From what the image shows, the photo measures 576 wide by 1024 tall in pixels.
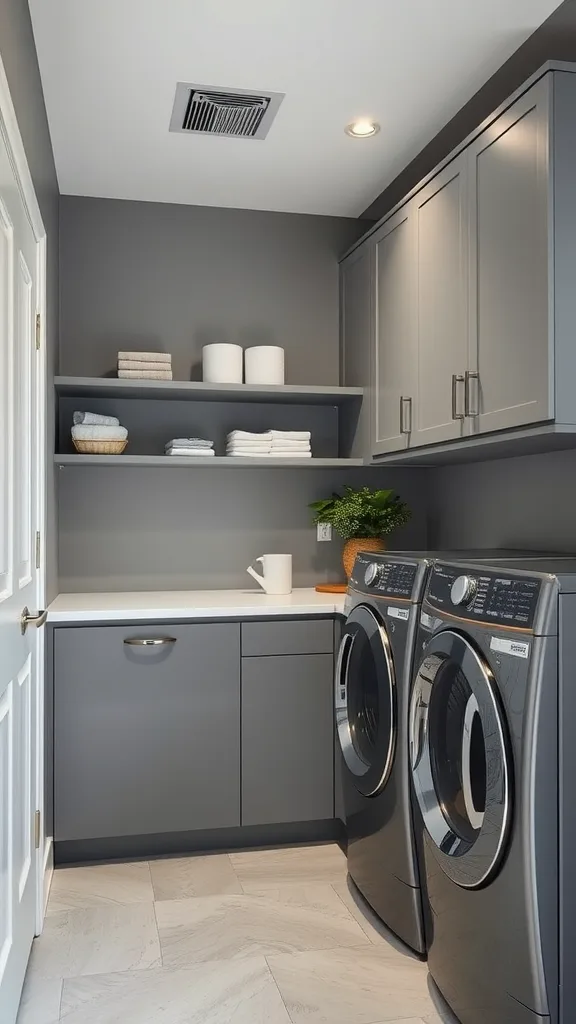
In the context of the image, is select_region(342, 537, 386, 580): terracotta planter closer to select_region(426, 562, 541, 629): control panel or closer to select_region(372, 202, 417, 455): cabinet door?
select_region(372, 202, 417, 455): cabinet door

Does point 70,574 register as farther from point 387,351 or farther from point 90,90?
point 90,90

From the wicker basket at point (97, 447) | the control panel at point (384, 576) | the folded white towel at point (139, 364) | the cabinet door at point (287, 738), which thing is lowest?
the cabinet door at point (287, 738)

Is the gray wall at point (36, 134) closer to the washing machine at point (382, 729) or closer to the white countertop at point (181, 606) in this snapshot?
the white countertop at point (181, 606)

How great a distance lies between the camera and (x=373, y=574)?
2475 mm

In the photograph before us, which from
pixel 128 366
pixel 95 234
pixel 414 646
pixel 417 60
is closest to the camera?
pixel 414 646

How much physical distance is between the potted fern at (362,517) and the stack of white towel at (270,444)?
240mm

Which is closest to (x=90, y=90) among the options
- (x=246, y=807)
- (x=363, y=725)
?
(x=363, y=725)

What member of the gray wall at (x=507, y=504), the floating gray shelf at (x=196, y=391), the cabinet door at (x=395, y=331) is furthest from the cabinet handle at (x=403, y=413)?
the floating gray shelf at (x=196, y=391)

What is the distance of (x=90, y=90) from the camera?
2570 mm

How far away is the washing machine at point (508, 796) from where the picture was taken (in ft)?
5.29

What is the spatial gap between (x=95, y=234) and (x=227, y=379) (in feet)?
2.78

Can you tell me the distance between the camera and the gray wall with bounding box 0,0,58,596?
183cm

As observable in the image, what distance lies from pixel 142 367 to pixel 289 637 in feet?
3.89

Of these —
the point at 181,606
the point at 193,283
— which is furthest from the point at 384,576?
the point at 193,283
